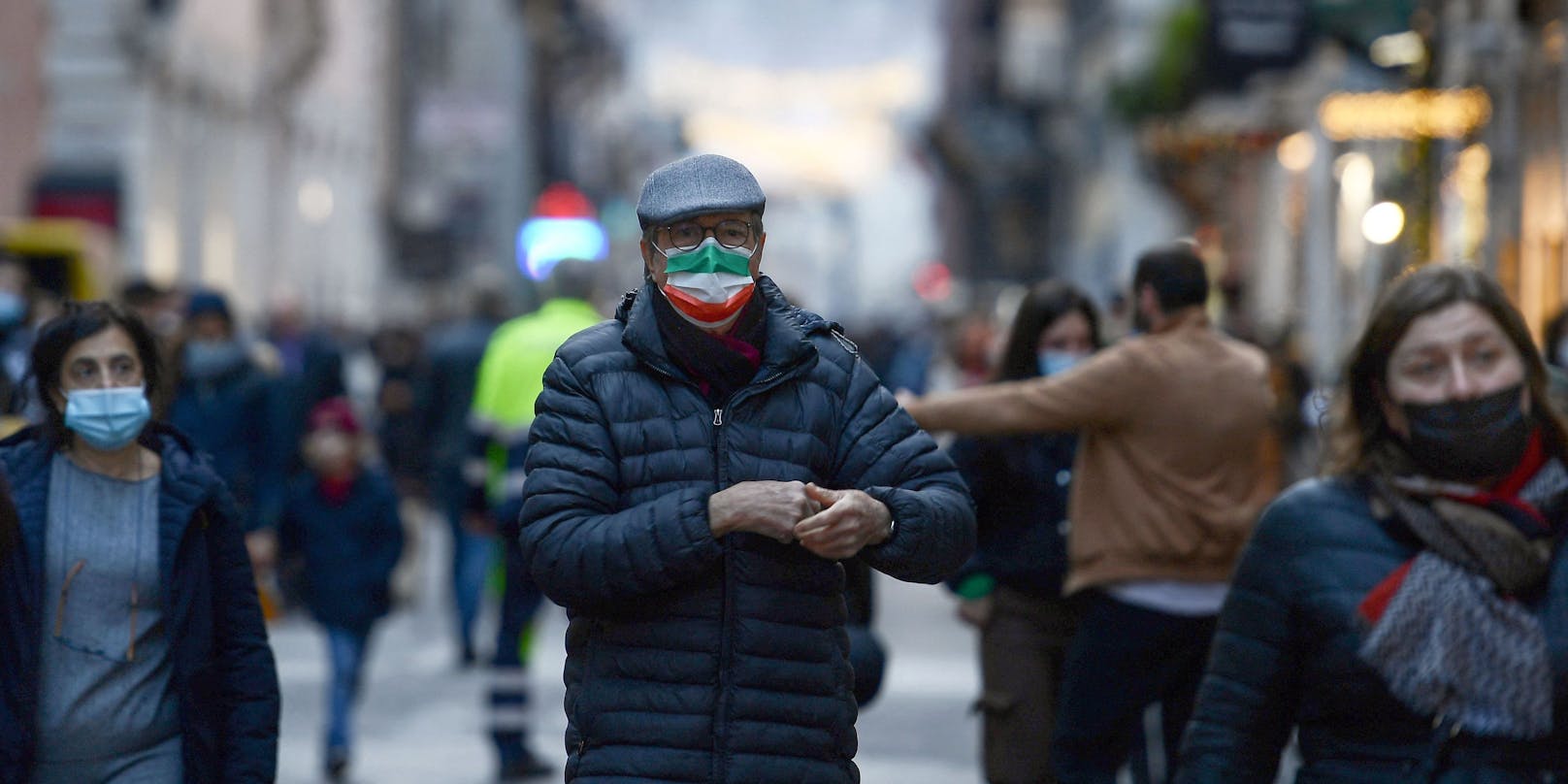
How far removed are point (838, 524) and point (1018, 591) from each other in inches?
126

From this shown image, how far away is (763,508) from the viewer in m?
4.25

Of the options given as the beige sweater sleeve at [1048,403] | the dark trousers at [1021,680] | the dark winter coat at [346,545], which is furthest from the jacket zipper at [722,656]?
the dark winter coat at [346,545]

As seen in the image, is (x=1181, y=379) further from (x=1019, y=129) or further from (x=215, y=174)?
(x=1019, y=129)

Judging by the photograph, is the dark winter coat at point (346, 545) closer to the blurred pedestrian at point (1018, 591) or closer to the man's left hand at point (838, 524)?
the blurred pedestrian at point (1018, 591)

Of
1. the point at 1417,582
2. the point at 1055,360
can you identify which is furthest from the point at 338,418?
the point at 1417,582

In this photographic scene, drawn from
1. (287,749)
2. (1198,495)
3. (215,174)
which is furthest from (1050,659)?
(215,174)

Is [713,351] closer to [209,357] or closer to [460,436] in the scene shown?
[209,357]

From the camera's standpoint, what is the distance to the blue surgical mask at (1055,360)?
25.5 ft

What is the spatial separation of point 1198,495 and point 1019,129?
59393mm

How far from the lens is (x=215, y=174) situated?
39156mm

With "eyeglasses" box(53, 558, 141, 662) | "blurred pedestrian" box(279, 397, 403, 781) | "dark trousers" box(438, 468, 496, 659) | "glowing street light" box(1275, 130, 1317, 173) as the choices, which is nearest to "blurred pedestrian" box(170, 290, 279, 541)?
"blurred pedestrian" box(279, 397, 403, 781)

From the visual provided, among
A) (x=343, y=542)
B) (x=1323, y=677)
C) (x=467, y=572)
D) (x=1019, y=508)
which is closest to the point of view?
(x=1323, y=677)

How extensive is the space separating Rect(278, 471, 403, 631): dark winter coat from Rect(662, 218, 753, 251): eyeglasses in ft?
20.1

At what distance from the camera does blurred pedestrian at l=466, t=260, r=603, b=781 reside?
33.1 feet
